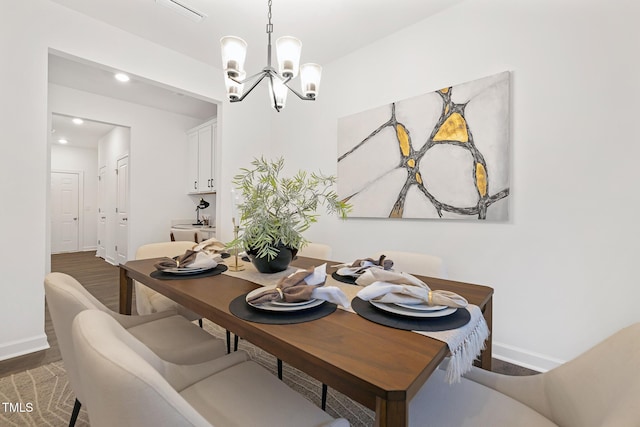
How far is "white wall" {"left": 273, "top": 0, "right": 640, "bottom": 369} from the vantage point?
1.67 metres

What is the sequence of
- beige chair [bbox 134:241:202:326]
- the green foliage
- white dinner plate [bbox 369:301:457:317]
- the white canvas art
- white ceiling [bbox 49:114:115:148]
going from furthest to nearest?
white ceiling [bbox 49:114:115:148] → the white canvas art → beige chair [bbox 134:241:202:326] → the green foliage → white dinner plate [bbox 369:301:457:317]

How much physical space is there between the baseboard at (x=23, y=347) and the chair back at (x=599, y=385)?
10.5ft

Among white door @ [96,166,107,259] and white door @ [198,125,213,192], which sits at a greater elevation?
white door @ [198,125,213,192]

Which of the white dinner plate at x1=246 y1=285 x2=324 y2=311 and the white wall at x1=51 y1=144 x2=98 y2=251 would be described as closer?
the white dinner plate at x1=246 y1=285 x2=324 y2=311

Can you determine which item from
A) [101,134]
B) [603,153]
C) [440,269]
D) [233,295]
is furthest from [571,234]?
[101,134]

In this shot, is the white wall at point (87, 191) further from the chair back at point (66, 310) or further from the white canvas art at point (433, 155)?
the chair back at point (66, 310)

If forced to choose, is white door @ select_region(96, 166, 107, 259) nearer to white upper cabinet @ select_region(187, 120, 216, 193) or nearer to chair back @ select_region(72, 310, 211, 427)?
white upper cabinet @ select_region(187, 120, 216, 193)

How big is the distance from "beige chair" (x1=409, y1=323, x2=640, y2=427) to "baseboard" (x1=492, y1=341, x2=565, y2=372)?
4.31ft

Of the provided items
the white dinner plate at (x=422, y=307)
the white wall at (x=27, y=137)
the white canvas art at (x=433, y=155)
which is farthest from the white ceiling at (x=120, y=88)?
the white dinner plate at (x=422, y=307)

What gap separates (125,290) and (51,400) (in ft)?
2.34

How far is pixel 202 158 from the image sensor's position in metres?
4.61

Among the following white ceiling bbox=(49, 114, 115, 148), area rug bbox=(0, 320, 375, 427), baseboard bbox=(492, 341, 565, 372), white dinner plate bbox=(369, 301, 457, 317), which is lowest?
area rug bbox=(0, 320, 375, 427)

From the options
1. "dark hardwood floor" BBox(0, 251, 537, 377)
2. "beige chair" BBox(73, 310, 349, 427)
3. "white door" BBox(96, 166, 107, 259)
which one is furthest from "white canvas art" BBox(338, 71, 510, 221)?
"white door" BBox(96, 166, 107, 259)

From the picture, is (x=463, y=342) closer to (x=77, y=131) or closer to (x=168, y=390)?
(x=168, y=390)
